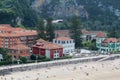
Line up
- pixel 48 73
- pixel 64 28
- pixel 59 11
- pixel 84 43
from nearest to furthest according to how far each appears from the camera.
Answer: pixel 48 73, pixel 84 43, pixel 64 28, pixel 59 11

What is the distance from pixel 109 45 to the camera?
6159 centimetres

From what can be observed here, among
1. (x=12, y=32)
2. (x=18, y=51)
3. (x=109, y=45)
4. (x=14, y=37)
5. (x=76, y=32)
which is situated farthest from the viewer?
(x=76, y=32)

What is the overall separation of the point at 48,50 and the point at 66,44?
538 centimetres

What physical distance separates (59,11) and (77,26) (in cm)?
2480

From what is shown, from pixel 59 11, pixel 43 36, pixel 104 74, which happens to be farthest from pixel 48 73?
pixel 59 11

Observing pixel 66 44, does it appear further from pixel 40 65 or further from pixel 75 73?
pixel 75 73

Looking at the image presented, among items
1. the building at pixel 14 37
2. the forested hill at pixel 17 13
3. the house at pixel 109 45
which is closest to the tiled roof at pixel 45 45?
the building at pixel 14 37

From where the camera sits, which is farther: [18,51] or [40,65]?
[18,51]

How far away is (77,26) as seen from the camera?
6388 cm

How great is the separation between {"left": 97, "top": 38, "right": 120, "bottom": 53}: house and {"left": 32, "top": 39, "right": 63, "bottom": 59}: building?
799cm

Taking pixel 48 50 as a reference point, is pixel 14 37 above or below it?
above

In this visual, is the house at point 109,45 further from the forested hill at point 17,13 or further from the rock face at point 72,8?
the rock face at point 72,8

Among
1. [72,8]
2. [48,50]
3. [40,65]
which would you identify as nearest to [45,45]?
[48,50]

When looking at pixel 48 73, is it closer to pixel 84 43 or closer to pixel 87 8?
pixel 84 43
